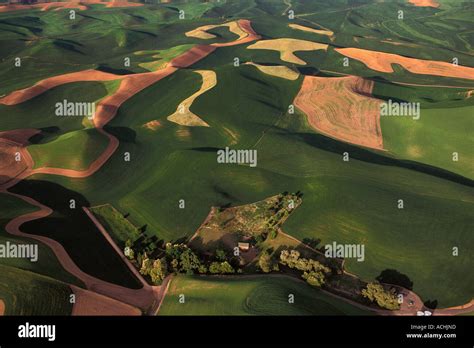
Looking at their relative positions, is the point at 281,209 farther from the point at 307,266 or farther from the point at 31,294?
the point at 31,294

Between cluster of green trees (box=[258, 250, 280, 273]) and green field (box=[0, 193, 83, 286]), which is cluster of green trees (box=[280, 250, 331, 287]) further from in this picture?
green field (box=[0, 193, 83, 286])

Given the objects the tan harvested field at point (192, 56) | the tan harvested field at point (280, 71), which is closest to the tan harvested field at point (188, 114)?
the tan harvested field at point (280, 71)

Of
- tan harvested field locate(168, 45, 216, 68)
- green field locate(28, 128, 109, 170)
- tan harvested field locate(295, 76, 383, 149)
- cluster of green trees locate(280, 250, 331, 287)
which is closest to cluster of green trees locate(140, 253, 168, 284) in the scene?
cluster of green trees locate(280, 250, 331, 287)

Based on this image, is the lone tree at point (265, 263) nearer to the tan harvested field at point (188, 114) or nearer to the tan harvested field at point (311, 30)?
the tan harvested field at point (188, 114)

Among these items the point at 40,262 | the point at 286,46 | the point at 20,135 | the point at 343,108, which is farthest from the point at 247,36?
the point at 40,262

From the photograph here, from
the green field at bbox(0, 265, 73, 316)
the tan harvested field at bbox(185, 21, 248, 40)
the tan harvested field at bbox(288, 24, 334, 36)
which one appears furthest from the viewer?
the tan harvested field at bbox(288, 24, 334, 36)

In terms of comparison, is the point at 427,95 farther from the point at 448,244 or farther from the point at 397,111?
Result: the point at 448,244
